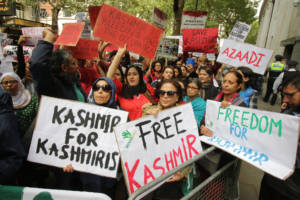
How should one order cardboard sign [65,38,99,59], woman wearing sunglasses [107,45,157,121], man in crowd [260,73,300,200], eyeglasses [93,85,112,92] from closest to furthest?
1. man in crowd [260,73,300,200]
2. eyeglasses [93,85,112,92]
3. woman wearing sunglasses [107,45,157,121]
4. cardboard sign [65,38,99,59]

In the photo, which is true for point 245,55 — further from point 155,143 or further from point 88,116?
point 88,116

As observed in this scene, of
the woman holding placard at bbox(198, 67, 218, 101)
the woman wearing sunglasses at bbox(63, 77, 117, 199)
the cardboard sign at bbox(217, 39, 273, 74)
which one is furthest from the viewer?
the cardboard sign at bbox(217, 39, 273, 74)

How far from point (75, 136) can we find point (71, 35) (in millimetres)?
2083

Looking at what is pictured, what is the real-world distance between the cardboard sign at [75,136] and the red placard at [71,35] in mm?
1672

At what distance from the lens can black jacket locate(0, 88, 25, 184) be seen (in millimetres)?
1489

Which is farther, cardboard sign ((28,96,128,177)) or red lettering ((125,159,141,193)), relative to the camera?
cardboard sign ((28,96,128,177))

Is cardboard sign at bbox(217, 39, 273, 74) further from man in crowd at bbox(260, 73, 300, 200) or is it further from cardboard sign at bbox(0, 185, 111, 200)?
cardboard sign at bbox(0, 185, 111, 200)

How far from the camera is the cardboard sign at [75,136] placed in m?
1.82

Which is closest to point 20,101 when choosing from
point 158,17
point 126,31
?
point 126,31

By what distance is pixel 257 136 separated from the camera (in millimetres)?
1888

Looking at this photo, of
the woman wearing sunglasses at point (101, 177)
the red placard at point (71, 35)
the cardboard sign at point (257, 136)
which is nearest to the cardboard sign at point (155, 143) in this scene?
the cardboard sign at point (257, 136)

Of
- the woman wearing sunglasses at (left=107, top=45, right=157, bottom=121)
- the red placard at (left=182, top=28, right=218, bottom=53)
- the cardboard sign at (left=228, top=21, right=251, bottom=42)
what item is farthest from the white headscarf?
the cardboard sign at (left=228, top=21, right=251, bottom=42)

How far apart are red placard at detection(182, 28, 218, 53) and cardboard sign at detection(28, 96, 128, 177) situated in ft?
12.6

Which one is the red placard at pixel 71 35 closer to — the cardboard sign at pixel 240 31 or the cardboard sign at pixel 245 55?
the cardboard sign at pixel 245 55
